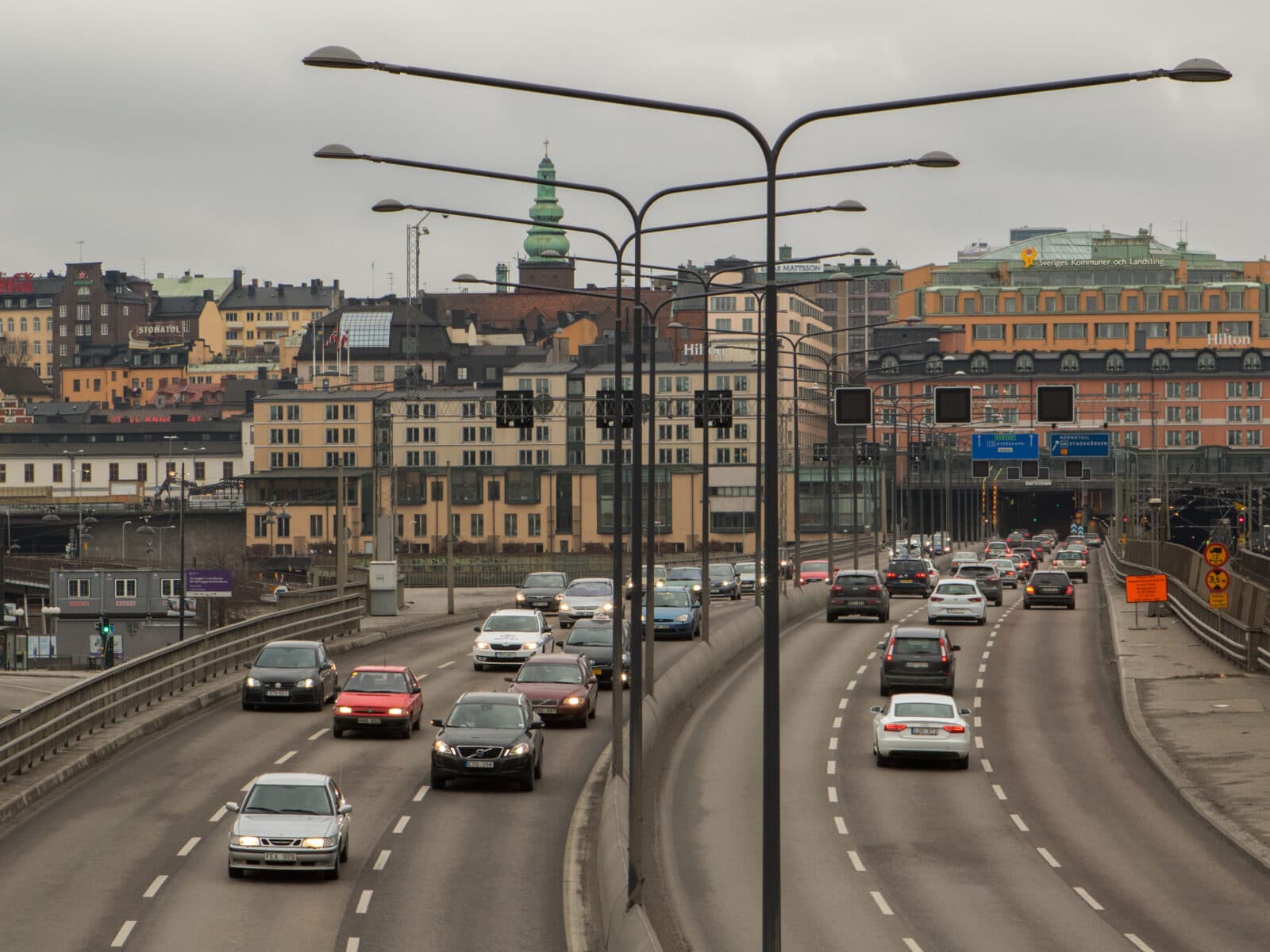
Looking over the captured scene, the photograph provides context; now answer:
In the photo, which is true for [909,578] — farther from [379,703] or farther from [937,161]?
[937,161]

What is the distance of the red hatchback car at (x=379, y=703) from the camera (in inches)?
1507

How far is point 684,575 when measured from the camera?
3000 inches

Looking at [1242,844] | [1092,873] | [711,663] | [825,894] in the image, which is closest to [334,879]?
[825,894]

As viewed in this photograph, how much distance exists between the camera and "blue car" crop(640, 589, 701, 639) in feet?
187

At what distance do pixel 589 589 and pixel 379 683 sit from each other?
A: 25296 millimetres

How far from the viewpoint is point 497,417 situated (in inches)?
2438

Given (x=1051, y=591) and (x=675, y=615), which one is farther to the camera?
(x=1051, y=591)

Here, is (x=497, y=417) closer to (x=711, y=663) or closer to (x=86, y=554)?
(x=711, y=663)

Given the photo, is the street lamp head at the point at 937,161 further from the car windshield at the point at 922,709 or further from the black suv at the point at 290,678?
the black suv at the point at 290,678

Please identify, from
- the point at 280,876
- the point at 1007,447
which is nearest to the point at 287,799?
the point at 280,876

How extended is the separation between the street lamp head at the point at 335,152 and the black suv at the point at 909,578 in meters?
61.7

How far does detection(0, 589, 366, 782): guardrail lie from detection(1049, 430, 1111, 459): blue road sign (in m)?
49.5

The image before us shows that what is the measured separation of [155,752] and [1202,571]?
41.9m

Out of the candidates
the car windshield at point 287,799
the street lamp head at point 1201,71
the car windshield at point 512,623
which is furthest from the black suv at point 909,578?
the street lamp head at point 1201,71
